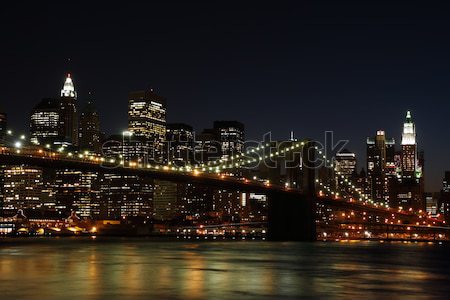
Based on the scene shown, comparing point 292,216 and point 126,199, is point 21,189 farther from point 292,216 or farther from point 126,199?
point 292,216

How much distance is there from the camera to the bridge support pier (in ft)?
244

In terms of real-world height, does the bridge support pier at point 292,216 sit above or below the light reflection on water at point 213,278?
above

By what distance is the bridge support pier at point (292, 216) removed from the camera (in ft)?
244

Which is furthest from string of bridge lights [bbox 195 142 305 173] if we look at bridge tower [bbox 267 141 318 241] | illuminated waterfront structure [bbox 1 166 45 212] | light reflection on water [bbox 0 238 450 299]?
Result: illuminated waterfront structure [bbox 1 166 45 212]


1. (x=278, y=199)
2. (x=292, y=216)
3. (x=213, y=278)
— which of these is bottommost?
(x=213, y=278)

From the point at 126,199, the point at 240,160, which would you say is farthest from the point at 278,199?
the point at 126,199

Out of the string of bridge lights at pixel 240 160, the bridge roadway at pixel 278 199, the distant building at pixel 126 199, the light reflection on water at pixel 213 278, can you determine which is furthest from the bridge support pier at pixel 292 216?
the distant building at pixel 126 199

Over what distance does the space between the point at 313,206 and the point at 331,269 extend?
118 ft

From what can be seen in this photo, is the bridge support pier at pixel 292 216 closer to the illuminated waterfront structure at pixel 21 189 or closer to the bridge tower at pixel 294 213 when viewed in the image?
the bridge tower at pixel 294 213

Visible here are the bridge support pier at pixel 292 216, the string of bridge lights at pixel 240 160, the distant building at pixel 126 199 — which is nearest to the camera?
the bridge support pier at pixel 292 216

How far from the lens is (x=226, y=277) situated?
3256cm

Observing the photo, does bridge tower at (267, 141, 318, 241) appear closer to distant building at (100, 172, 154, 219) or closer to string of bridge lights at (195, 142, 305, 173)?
string of bridge lights at (195, 142, 305, 173)

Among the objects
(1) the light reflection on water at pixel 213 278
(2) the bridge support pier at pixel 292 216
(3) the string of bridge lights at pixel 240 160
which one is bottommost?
(1) the light reflection on water at pixel 213 278

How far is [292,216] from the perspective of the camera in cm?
7494
